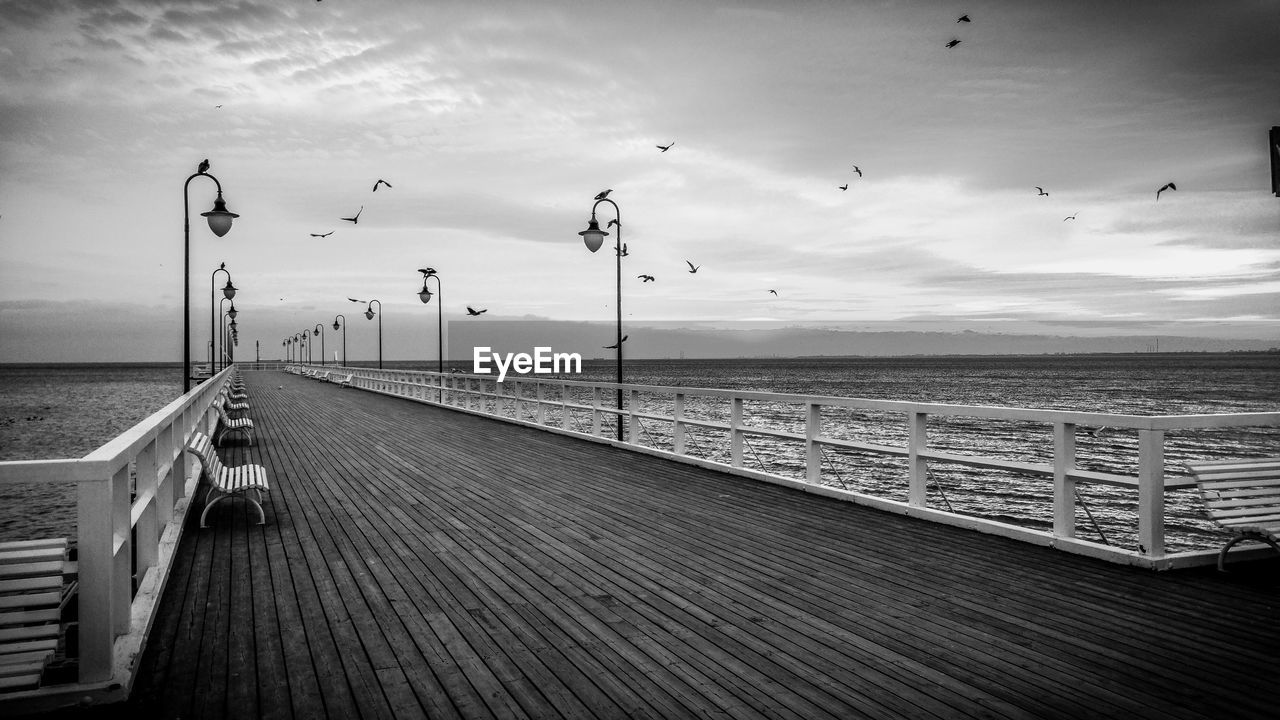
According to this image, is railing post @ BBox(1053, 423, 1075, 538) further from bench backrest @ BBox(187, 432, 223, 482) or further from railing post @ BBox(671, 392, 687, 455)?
bench backrest @ BBox(187, 432, 223, 482)

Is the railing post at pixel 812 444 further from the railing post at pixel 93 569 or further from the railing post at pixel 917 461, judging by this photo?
the railing post at pixel 93 569

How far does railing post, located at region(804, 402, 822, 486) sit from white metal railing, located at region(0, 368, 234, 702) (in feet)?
18.7

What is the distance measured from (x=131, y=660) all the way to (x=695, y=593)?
295 centimetres

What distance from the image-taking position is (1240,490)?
5.28 meters

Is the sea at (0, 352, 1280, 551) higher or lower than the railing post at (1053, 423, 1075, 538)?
lower

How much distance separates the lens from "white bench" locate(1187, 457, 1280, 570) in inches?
200

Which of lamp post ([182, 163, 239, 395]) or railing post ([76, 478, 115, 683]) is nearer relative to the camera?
railing post ([76, 478, 115, 683])

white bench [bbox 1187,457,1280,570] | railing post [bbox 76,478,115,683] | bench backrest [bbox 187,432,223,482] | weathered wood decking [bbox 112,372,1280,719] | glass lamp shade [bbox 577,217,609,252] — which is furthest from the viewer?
glass lamp shade [bbox 577,217,609,252]

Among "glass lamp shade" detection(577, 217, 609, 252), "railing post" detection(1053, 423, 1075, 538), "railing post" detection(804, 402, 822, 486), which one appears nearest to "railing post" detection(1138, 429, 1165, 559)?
"railing post" detection(1053, 423, 1075, 538)

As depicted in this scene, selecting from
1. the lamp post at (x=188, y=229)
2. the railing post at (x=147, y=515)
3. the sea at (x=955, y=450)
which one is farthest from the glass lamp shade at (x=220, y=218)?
the railing post at (x=147, y=515)

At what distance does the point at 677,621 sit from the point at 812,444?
431cm

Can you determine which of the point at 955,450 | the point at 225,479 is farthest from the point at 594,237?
the point at 955,450

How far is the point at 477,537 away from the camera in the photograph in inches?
251

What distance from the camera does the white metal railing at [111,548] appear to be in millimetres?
3105
